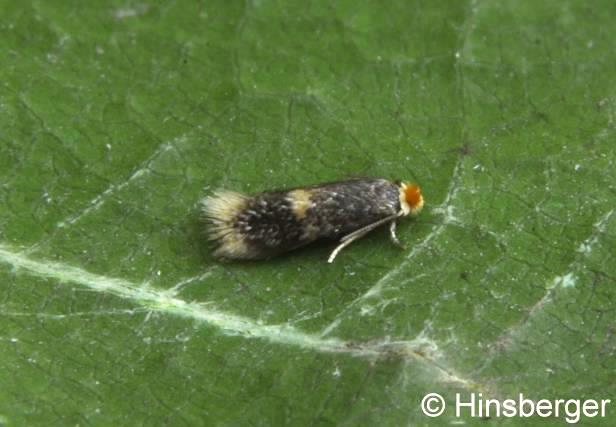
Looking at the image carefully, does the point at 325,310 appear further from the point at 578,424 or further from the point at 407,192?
the point at 578,424

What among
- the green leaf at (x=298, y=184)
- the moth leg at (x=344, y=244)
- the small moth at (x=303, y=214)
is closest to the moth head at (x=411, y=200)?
the small moth at (x=303, y=214)

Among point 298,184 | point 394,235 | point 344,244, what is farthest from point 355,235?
point 298,184

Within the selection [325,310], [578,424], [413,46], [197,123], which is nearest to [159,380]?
[325,310]

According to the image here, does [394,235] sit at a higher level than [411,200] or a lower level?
lower

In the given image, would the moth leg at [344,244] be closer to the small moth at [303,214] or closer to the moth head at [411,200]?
the small moth at [303,214]

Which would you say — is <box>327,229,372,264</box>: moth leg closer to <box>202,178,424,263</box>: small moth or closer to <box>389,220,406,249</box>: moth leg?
<box>202,178,424,263</box>: small moth

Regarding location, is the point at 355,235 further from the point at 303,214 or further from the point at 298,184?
the point at 298,184
